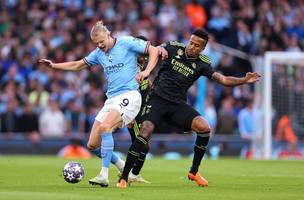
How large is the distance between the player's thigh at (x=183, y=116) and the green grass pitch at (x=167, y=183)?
0.94m

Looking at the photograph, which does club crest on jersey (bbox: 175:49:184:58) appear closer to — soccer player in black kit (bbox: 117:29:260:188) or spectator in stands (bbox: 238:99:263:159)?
soccer player in black kit (bbox: 117:29:260:188)

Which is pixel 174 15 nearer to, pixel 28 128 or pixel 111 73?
pixel 28 128

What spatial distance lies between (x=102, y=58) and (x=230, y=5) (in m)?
17.9

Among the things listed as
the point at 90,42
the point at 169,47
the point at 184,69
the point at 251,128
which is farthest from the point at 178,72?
the point at 90,42

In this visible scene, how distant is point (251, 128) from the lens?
2756 centimetres

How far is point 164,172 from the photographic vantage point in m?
17.7

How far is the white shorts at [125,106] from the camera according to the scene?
13.9 meters


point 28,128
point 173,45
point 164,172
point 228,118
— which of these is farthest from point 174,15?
point 173,45

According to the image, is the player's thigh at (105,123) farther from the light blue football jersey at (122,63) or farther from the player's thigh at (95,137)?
the light blue football jersey at (122,63)

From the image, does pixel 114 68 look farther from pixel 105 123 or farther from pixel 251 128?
pixel 251 128

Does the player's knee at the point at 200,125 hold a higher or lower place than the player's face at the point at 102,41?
lower

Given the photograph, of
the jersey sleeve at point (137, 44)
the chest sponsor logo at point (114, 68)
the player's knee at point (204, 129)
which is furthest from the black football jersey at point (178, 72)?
the chest sponsor logo at point (114, 68)

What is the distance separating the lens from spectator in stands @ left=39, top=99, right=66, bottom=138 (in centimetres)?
2684

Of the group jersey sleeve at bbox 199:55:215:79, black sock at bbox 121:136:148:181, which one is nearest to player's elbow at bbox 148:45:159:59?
jersey sleeve at bbox 199:55:215:79
